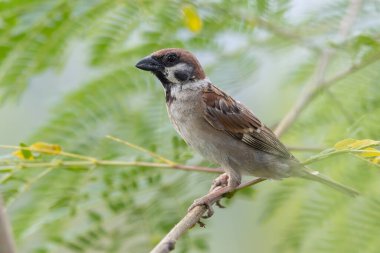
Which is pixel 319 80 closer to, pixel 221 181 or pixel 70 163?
pixel 221 181

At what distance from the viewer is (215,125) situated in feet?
9.36

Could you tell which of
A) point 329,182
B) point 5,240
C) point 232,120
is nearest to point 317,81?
point 232,120

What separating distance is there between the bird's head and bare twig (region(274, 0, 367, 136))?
425 mm

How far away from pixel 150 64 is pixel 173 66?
11 cm

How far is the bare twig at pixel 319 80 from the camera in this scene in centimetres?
277

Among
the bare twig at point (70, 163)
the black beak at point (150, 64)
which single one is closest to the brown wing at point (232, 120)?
the black beak at point (150, 64)

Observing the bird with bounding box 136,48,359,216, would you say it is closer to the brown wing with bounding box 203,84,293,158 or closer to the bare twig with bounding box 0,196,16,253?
the brown wing with bounding box 203,84,293,158

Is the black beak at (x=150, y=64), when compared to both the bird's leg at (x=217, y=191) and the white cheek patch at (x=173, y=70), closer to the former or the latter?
the white cheek patch at (x=173, y=70)

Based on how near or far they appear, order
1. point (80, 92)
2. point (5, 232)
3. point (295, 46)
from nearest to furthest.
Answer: point (5, 232), point (80, 92), point (295, 46)

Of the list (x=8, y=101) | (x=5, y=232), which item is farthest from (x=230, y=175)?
(x=5, y=232)

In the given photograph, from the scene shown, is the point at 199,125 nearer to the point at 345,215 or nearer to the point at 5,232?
the point at 345,215

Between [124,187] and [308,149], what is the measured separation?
2.35ft

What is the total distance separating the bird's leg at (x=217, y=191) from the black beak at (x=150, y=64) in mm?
513

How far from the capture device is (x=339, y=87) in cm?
298
